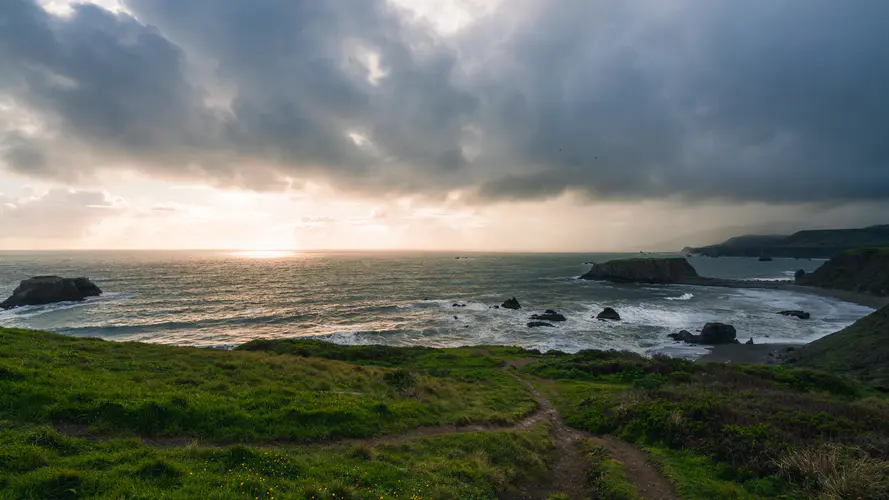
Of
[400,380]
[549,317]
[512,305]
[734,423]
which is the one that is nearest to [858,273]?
[549,317]

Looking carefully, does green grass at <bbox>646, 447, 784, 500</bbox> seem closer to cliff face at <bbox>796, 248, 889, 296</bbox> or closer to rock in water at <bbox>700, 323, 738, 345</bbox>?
rock in water at <bbox>700, 323, 738, 345</bbox>

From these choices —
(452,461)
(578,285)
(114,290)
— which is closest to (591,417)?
(452,461)

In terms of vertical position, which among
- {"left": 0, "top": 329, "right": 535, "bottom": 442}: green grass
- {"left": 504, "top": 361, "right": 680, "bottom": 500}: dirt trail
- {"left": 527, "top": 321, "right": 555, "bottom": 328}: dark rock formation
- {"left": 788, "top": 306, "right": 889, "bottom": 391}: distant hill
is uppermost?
{"left": 0, "top": 329, "right": 535, "bottom": 442}: green grass

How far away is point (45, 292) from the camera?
242 feet

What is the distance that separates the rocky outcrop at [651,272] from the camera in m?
124

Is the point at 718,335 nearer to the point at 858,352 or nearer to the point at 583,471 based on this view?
the point at 858,352

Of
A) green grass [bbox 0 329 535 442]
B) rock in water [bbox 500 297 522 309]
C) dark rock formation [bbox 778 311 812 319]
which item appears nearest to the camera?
green grass [bbox 0 329 535 442]

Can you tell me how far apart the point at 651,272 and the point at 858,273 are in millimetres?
48627

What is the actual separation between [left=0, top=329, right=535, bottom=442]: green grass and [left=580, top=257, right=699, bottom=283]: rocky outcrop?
11771 centimetres

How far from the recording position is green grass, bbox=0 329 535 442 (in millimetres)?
11820

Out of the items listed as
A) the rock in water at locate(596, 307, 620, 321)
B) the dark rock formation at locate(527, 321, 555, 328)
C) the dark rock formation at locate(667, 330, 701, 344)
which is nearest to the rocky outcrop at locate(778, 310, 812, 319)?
the dark rock formation at locate(667, 330, 701, 344)

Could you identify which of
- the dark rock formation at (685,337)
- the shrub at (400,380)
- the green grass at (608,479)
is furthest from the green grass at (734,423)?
the dark rock formation at (685,337)

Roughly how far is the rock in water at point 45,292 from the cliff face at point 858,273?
186147 mm

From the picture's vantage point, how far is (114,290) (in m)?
91.2
